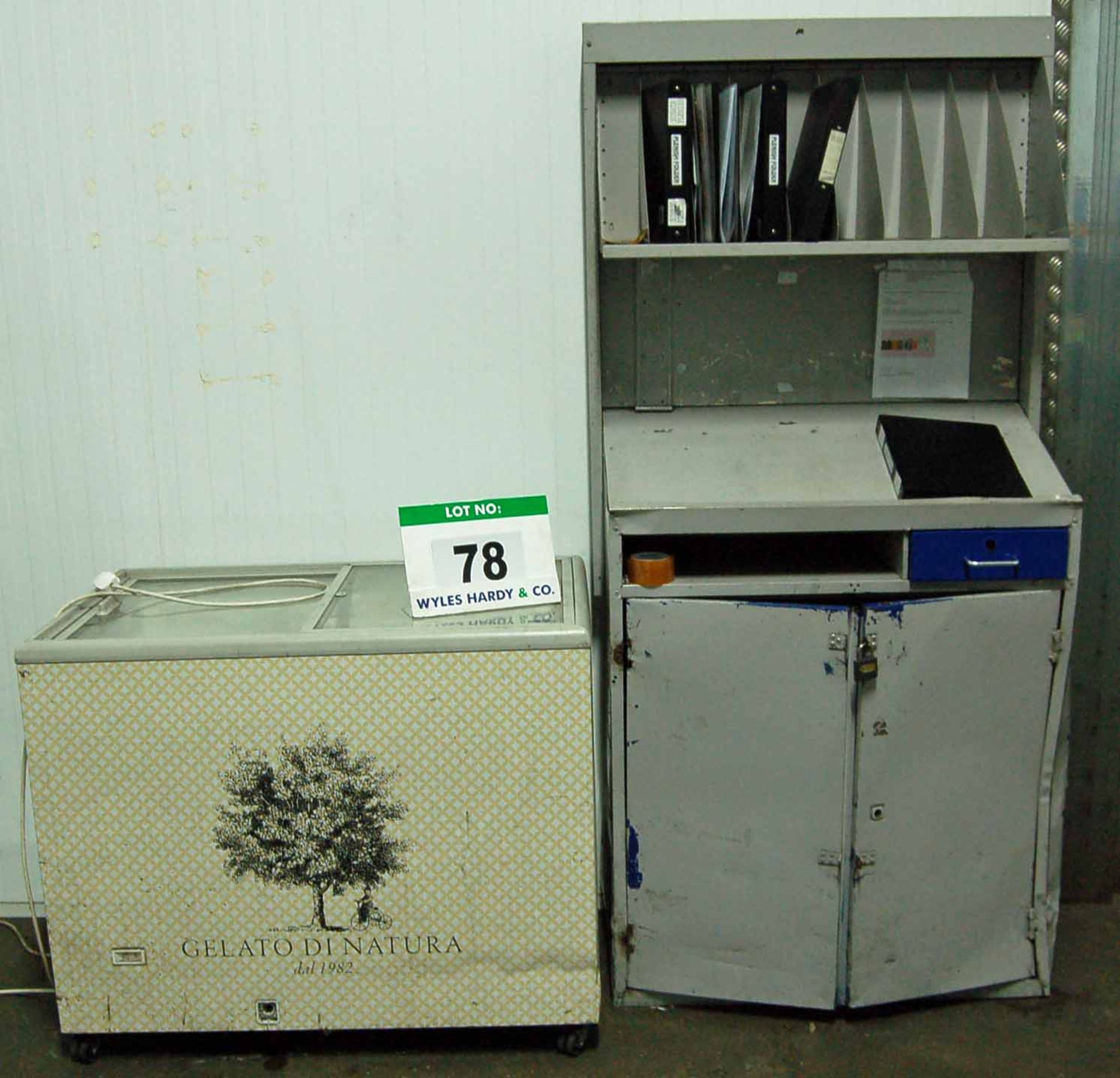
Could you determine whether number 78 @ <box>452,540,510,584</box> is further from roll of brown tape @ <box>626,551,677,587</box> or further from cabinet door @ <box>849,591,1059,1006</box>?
cabinet door @ <box>849,591,1059,1006</box>

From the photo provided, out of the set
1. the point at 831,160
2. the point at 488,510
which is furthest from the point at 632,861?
the point at 831,160

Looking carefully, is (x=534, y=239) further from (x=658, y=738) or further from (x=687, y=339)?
(x=658, y=738)

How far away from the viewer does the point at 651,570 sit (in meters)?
1.90

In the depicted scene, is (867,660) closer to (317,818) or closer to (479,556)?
(479,556)

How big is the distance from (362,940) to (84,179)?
58.0 inches

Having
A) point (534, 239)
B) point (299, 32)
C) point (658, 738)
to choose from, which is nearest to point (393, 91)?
point (299, 32)

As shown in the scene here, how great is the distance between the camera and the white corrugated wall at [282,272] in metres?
2.10

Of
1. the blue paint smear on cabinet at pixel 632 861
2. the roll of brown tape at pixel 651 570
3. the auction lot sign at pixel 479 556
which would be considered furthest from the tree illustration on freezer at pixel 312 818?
the roll of brown tape at pixel 651 570

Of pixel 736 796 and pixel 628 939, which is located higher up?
pixel 736 796

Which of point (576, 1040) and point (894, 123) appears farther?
point (894, 123)

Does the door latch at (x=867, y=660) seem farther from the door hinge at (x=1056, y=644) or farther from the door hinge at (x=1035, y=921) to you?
the door hinge at (x=1035, y=921)

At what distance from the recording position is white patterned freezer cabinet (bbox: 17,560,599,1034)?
1.84 meters

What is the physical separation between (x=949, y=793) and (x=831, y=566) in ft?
1.43

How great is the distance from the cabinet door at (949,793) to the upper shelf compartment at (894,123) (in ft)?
2.07
